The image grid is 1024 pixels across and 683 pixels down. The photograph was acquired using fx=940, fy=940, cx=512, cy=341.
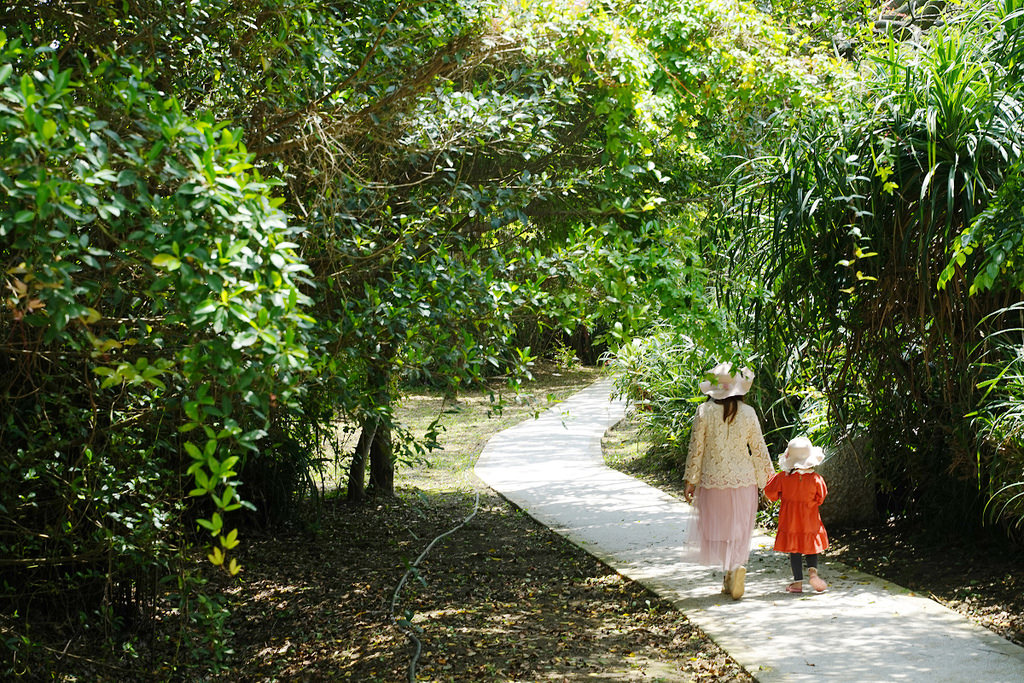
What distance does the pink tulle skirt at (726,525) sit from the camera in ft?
20.7

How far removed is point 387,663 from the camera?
5539 mm

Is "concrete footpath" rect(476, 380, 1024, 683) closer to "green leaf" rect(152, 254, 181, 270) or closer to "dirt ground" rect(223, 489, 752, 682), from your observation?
"dirt ground" rect(223, 489, 752, 682)

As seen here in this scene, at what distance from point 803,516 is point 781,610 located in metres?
0.69

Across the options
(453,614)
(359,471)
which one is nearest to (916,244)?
(453,614)

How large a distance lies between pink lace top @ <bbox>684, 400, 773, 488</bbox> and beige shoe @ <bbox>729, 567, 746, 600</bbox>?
0.57 metres

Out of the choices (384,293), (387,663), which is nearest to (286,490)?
(387,663)

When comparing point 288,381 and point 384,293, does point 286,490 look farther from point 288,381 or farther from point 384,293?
point 288,381

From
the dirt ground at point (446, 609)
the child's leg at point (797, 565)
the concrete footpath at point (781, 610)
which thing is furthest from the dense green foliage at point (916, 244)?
the dirt ground at point (446, 609)

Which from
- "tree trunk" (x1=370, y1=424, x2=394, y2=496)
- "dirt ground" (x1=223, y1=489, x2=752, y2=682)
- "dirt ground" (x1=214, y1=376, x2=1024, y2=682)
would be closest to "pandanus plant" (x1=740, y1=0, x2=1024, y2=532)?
"dirt ground" (x1=214, y1=376, x2=1024, y2=682)

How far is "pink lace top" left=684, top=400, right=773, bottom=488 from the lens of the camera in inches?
254

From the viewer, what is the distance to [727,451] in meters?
6.47

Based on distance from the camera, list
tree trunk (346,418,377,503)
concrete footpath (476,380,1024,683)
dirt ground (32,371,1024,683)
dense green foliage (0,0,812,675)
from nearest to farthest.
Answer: dense green foliage (0,0,812,675) < concrete footpath (476,380,1024,683) < dirt ground (32,371,1024,683) < tree trunk (346,418,377,503)

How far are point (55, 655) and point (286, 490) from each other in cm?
364

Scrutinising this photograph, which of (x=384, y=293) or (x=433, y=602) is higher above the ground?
(x=384, y=293)
